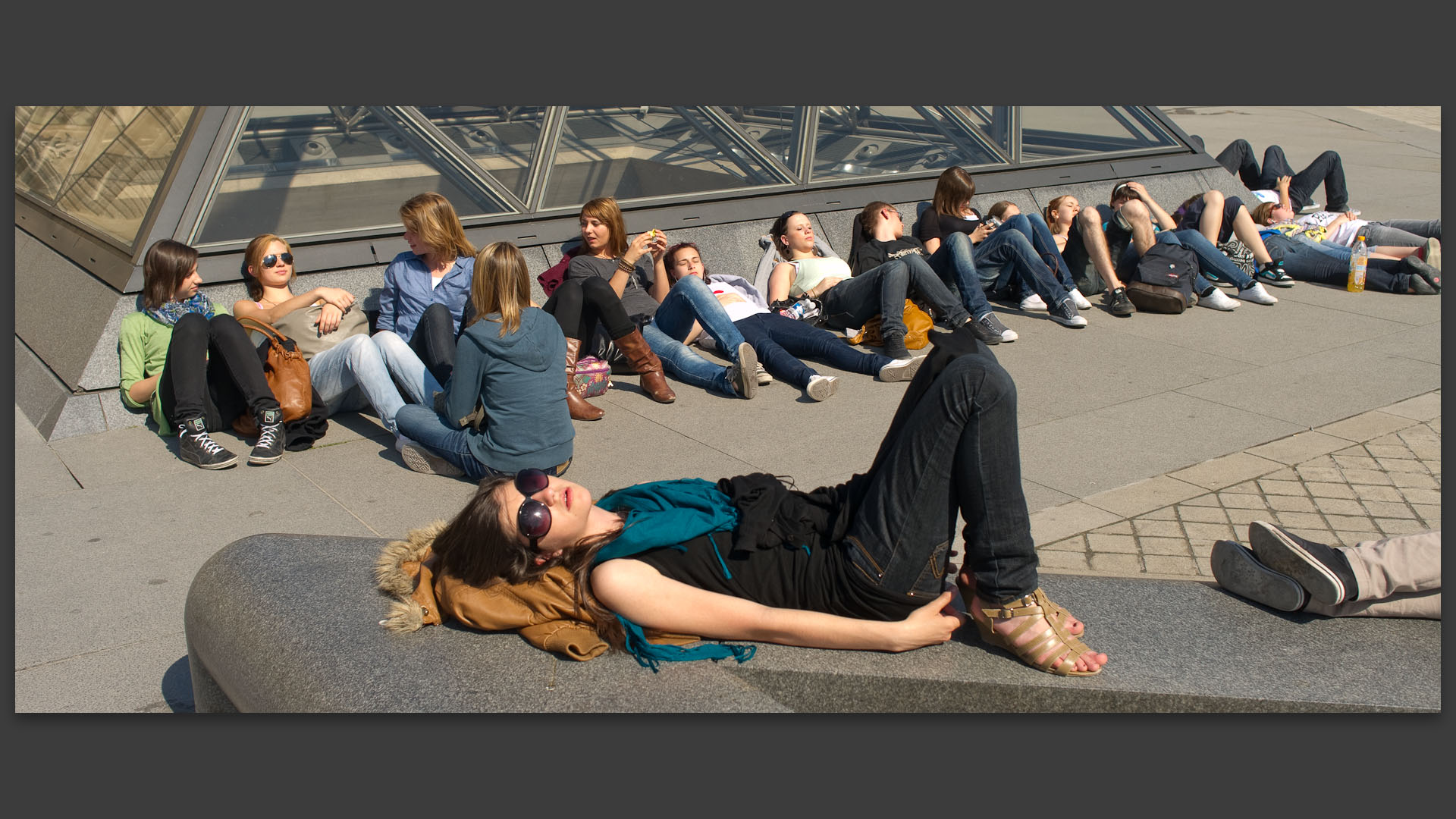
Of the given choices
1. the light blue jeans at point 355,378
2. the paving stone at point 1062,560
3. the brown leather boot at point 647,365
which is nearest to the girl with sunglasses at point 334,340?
the light blue jeans at point 355,378

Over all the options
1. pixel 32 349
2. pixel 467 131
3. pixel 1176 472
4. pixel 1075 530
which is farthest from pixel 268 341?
pixel 1176 472

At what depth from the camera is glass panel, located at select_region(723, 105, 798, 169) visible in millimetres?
10070

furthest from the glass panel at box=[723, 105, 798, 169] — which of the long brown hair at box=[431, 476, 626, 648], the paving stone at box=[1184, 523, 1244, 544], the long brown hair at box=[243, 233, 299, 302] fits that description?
the long brown hair at box=[431, 476, 626, 648]

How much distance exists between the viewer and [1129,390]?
23.2 ft

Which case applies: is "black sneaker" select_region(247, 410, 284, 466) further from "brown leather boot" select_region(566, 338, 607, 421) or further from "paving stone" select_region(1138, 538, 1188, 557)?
"paving stone" select_region(1138, 538, 1188, 557)

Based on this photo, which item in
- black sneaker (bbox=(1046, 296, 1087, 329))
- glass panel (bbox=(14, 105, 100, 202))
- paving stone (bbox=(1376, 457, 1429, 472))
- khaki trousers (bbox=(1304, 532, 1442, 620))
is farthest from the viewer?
glass panel (bbox=(14, 105, 100, 202))

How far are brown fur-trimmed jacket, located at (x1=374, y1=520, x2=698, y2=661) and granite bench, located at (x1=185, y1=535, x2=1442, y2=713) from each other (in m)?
0.04

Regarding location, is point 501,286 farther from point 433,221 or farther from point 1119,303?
point 1119,303

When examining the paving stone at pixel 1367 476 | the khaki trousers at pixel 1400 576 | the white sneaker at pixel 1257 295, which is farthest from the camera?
the white sneaker at pixel 1257 295

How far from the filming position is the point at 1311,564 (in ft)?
11.4

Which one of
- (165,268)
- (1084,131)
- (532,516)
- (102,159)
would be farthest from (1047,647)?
(1084,131)

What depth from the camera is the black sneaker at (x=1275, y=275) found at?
32.4 feet

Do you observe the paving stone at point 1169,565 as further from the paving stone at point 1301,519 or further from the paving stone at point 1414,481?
the paving stone at point 1414,481

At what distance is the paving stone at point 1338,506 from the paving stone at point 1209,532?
0.53m
